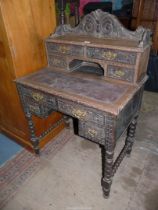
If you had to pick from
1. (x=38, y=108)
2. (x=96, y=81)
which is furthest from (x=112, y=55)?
(x=38, y=108)

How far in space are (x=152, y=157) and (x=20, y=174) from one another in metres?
1.57

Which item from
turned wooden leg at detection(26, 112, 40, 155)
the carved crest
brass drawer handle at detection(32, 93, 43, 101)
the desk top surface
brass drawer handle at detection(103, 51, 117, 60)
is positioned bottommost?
turned wooden leg at detection(26, 112, 40, 155)

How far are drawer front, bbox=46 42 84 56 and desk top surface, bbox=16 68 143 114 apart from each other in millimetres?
205

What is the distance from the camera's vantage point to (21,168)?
6.74 feet

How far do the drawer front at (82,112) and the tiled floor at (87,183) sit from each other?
863 millimetres

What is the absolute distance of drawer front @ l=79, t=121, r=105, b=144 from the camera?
54.9 inches

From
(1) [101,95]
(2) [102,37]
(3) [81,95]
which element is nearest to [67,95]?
(3) [81,95]

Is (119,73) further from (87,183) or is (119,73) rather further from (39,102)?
(87,183)

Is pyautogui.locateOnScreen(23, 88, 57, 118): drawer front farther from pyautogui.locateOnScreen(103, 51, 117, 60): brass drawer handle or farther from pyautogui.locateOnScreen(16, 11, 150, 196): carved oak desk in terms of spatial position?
pyautogui.locateOnScreen(103, 51, 117, 60): brass drawer handle

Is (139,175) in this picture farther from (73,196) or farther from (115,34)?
(115,34)

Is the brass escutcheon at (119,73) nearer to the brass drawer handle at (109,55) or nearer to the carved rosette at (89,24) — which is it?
the brass drawer handle at (109,55)

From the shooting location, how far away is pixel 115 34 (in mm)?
1577

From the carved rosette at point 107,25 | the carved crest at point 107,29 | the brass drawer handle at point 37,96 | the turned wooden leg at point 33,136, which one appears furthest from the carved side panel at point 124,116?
the turned wooden leg at point 33,136

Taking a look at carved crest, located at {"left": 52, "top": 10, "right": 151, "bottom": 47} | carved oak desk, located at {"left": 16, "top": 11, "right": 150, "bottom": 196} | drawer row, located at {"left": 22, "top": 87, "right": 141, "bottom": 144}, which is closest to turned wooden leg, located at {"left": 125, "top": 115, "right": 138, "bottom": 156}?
carved oak desk, located at {"left": 16, "top": 11, "right": 150, "bottom": 196}
